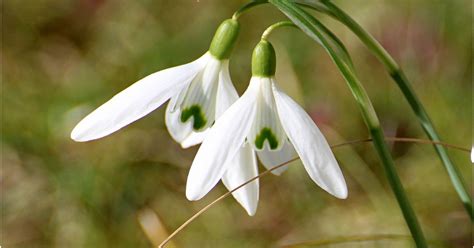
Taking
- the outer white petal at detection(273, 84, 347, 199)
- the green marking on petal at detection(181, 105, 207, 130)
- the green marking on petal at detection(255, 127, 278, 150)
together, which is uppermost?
the green marking on petal at detection(181, 105, 207, 130)

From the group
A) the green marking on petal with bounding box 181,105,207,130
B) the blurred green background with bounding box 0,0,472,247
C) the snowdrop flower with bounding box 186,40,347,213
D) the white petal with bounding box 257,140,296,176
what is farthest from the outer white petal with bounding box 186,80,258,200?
the blurred green background with bounding box 0,0,472,247

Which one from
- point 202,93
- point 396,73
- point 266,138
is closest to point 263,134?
point 266,138

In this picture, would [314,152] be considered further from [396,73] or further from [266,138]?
[396,73]

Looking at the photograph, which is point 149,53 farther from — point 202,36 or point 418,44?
point 418,44

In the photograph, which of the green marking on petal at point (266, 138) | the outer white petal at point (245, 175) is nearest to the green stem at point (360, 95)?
the green marking on petal at point (266, 138)

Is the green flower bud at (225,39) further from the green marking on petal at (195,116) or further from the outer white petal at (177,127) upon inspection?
the outer white petal at (177,127)

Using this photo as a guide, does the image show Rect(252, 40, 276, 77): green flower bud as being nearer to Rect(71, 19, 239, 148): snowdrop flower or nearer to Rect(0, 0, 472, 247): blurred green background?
Rect(71, 19, 239, 148): snowdrop flower

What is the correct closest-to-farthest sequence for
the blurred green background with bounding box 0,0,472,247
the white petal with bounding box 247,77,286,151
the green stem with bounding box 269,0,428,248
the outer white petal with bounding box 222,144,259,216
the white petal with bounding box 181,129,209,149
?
the green stem with bounding box 269,0,428,248 < the white petal with bounding box 247,77,286,151 < the outer white petal with bounding box 222,144,259,216 < the white petal with bounding box 181,129,209,149 < the blurred green background with bounding box 0,0,472,247
